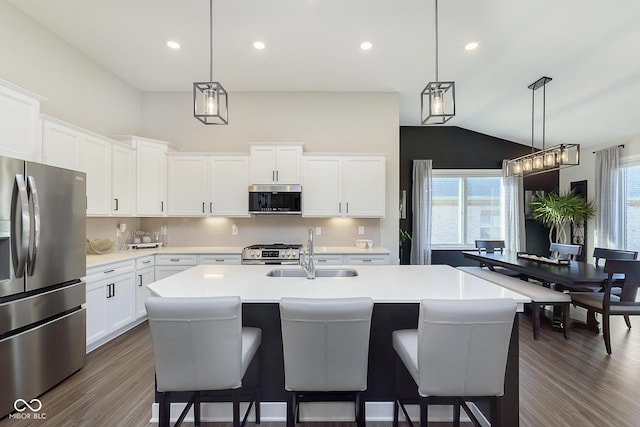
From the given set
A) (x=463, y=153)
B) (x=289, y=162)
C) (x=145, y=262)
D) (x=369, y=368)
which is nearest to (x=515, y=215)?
(x=463, y=153)

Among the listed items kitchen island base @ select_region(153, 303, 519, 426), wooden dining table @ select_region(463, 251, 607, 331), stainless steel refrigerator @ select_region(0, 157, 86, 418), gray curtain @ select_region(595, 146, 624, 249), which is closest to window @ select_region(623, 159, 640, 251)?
gray curtain @ select_region(595, 146, 624, 249)

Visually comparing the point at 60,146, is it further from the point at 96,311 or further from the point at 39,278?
the point at 96,311

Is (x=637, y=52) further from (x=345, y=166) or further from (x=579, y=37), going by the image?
(x=345, y=166)

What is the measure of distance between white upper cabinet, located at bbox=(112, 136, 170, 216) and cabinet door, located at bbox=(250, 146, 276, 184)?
1.36m

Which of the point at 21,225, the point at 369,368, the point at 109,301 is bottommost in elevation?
the point at 369,368

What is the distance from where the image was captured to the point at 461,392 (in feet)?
5.04

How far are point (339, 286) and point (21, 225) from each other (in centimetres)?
A: 235

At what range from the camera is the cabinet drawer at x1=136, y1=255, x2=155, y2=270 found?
12.5ft

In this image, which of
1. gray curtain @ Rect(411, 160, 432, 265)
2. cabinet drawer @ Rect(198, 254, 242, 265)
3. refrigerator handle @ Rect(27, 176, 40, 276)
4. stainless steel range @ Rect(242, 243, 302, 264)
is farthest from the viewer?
gray curtain @ Rect(411, 160, 432, 265)

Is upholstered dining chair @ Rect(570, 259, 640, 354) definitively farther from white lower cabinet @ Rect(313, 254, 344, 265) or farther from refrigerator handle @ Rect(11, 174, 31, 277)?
refrigerator handle @ Rect(11, 174, 31, 277)

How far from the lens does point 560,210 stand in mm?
5734

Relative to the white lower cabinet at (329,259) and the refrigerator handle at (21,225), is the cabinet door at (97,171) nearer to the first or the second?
the refrigerator handle at (21,225)

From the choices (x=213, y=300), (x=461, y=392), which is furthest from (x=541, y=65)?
(x=213, y=300)

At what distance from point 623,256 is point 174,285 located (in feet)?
17.7
